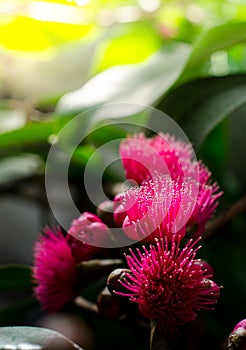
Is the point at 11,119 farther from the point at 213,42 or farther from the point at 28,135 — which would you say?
the point at 213,42

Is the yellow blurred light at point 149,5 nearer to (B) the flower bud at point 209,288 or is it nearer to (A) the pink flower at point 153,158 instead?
(A) the pink flower at point 153,158

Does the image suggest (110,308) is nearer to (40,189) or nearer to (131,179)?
(131,179)

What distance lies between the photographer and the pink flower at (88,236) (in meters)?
0.49

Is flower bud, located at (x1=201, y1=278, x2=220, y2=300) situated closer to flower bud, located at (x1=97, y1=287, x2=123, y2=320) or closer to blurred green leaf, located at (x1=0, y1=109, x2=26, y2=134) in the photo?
flower bud, located at (x1=97, y1=287, x2=123, y2=320)

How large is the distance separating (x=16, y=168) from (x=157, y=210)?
586 mm

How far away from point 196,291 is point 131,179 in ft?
0.45

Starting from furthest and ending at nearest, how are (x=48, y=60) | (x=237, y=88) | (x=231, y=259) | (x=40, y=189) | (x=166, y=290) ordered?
(x=48, y=60) < (x=40, y=189) < (x=231, y=259) < (x=237, y=88) < (x=166, y=290)

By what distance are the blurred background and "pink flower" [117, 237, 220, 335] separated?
0.59ft

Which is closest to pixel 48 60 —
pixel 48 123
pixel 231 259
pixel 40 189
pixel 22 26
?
pixel 22 26

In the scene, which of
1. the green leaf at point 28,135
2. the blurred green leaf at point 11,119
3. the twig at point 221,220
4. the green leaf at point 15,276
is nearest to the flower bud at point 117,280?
the twig at point 221,220

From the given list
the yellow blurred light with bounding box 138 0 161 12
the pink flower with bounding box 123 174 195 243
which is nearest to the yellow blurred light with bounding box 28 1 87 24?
the yellow blurred light with bounding box 138 0 161 12

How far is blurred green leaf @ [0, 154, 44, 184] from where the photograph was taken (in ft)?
3.15

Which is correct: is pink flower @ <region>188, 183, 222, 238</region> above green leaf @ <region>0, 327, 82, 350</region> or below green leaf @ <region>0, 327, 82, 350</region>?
above

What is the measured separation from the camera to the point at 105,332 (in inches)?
25.3
